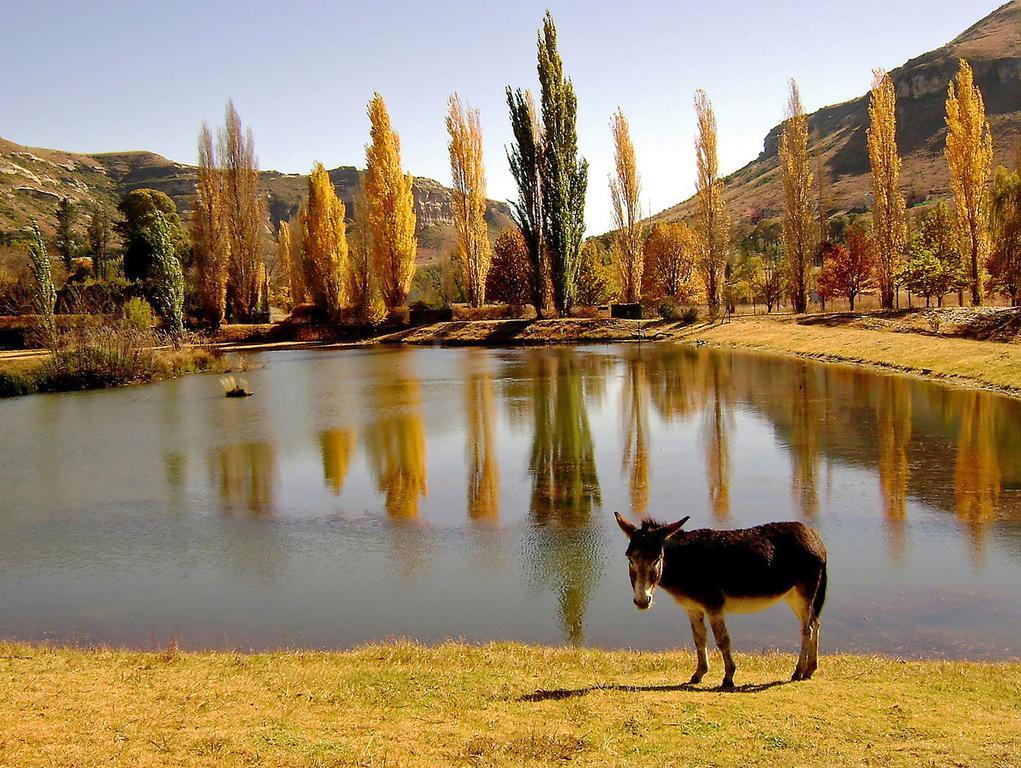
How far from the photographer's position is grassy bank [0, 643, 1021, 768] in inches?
180

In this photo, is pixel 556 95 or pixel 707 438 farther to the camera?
pixel 556 95

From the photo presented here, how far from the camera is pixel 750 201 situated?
156250 mm

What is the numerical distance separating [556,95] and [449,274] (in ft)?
110

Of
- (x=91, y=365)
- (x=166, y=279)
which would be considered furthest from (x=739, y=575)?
(x=166, y=279)

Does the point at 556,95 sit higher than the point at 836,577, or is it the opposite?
the point at 556,95

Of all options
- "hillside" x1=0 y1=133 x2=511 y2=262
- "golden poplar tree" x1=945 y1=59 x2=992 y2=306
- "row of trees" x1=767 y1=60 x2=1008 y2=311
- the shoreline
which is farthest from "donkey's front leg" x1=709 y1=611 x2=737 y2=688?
"hillside" x1=0 y1=133 x2=511 y2=262

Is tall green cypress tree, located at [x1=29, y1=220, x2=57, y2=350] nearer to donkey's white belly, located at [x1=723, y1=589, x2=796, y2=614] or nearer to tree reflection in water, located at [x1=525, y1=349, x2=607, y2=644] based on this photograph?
tree reflection in water, located at [x1=525, y1=349, x2=607, y2=644]

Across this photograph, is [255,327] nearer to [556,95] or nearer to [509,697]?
[556,95]

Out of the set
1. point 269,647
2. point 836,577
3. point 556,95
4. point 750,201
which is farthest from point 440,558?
point 750,201

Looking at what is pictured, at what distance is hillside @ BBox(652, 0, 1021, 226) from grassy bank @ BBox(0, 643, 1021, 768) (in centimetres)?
11028

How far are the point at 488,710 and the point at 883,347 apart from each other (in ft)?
96.1

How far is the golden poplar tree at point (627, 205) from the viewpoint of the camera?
5266cm

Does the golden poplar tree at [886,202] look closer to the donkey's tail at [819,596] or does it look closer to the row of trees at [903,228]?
the row of trees at [903,228]

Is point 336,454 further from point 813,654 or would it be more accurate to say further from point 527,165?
point 527,165
